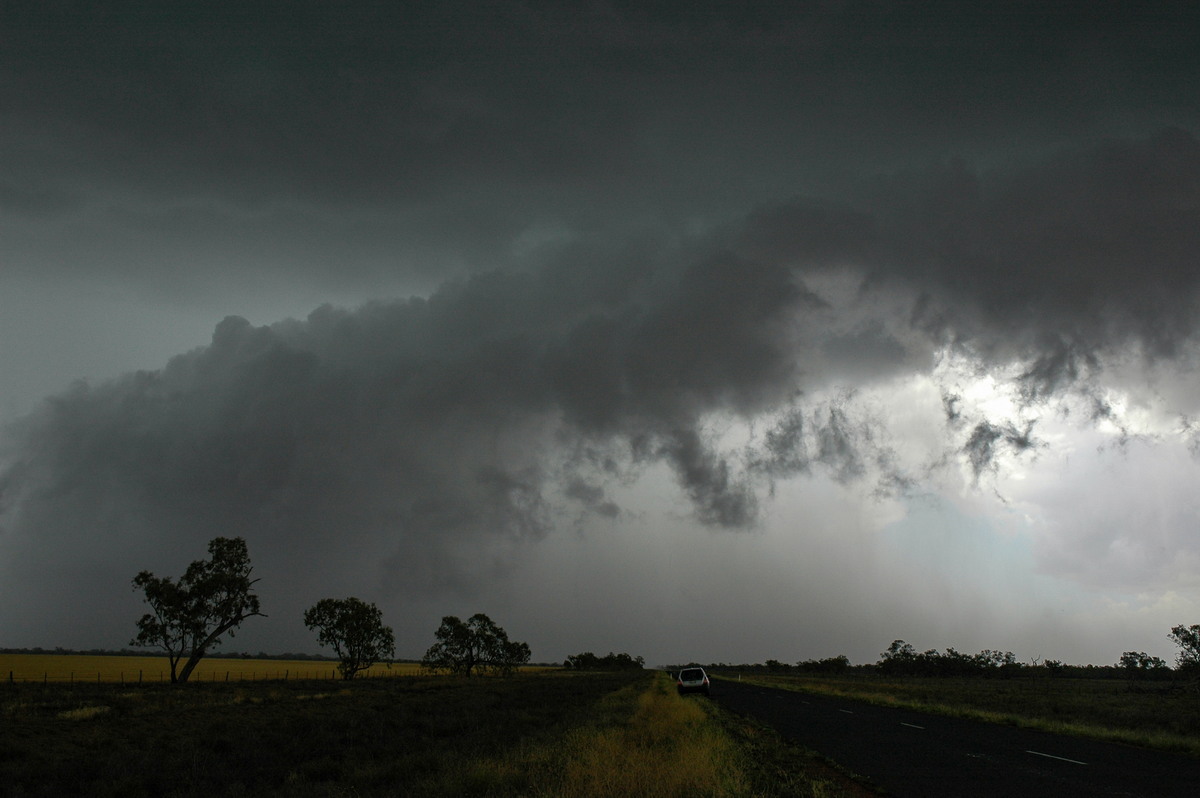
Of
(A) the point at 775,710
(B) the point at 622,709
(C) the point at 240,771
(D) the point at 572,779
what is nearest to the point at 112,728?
(C) the point at 240,771

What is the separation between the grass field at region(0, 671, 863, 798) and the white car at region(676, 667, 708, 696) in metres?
12.4

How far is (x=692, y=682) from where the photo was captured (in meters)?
44.1

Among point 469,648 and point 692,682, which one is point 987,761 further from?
point 469,648

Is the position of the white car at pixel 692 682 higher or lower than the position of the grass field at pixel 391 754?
lower

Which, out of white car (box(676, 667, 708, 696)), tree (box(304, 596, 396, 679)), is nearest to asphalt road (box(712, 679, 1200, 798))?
white car (box(676, 667, 708, 696))

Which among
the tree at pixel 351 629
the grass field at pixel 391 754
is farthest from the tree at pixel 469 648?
the grass field at pixel 391 754

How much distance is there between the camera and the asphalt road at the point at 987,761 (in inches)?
440

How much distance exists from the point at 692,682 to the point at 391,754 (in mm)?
28040

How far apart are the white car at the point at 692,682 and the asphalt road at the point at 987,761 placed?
20493mm

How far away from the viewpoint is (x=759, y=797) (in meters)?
10.1

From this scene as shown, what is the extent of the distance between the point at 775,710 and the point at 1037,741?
14384 millimetres

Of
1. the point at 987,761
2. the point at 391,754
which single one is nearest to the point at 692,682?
the point at 391,754

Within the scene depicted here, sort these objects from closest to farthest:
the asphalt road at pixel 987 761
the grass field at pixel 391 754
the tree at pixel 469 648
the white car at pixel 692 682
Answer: the asphalt road at pixel 987 761
the grass field at pixel 391 754
the white car at pixel 692 682
the tree at pixel 469 648

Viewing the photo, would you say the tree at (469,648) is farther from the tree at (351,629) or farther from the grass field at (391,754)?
the grass field at (391,754)
